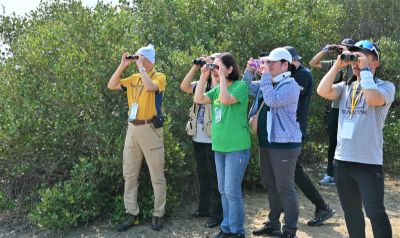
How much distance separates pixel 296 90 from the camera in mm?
4387

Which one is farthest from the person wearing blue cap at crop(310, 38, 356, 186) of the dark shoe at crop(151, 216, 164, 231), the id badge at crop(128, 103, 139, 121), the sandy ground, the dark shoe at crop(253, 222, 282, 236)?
the dark shoe at crop(151, 216, 164, 231)

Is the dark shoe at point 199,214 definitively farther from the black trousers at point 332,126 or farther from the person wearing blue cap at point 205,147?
the black trousers at point 332,126

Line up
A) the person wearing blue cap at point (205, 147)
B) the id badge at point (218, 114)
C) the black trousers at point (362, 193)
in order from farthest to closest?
1. the person wearing blue cap at point (205, 147)
2. the id badge at point (218, 114)
3. the black trousers at point (362, 193)

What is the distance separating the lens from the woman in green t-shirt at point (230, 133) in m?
4.55

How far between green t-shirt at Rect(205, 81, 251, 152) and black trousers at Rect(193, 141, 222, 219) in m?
0.58

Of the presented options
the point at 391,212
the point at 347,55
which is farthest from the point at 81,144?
the point at 391,212

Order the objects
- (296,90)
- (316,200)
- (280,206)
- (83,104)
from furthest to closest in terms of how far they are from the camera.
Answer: (83,104)
(316,200)
(280,206)
(296,90)

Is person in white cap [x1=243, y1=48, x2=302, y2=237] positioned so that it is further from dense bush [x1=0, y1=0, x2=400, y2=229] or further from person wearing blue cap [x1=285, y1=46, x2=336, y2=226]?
dense bush [x1=0, y1=0, x2=400, y2=229]

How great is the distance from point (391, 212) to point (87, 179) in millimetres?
3653

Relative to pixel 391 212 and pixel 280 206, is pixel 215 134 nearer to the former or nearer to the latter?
pixel 280 206

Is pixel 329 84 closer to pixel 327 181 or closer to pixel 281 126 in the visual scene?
pixel 281 126

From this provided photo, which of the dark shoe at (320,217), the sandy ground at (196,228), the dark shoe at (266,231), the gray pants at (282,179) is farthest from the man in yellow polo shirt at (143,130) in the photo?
the dark shoe at (320,217)

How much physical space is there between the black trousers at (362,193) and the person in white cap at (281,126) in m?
0.60

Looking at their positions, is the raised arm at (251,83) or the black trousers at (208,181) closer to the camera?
the raised arm at (251,83)
